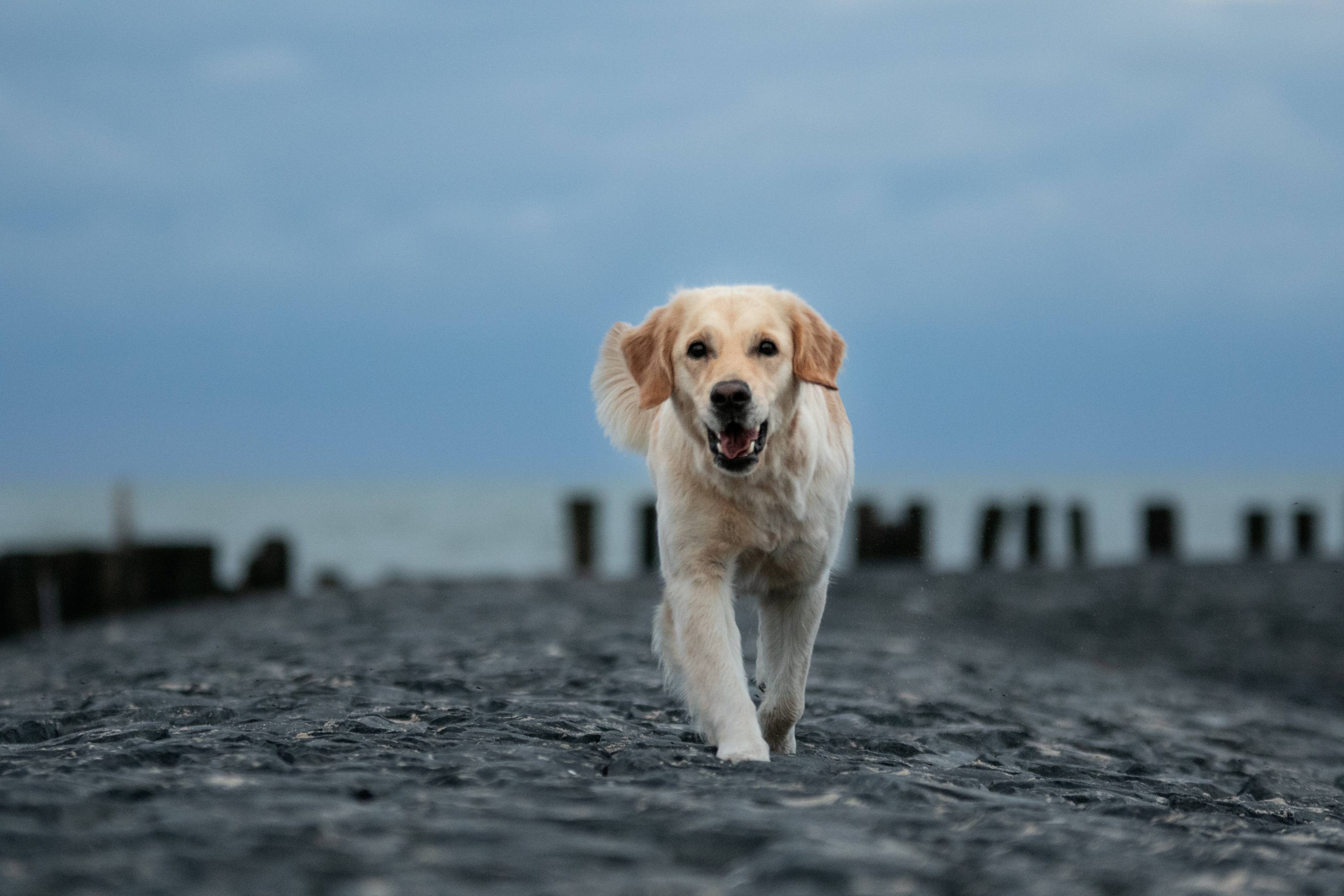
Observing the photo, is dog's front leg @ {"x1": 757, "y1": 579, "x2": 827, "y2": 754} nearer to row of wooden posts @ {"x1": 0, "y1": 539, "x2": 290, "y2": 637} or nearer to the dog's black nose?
the dog's black nose

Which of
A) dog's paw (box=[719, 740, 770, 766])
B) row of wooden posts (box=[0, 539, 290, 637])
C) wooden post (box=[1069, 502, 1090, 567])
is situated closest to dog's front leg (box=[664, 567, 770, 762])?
dog's paw (box=[719, 740, 770, 766])

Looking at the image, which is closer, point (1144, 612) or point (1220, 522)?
point (1144, 612)

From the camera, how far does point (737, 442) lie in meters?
4.55

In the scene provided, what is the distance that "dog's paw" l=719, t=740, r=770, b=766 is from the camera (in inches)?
179

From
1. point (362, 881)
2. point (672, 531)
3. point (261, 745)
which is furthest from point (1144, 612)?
point (362, 881)

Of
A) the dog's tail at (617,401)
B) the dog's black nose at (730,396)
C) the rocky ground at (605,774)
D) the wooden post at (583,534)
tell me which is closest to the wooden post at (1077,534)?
the wooden post at (583,534)

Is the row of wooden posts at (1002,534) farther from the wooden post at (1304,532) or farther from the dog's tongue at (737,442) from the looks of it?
the dog's tongue at (737,442)

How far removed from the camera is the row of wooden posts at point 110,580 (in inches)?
556

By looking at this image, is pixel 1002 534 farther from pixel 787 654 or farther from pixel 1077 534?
pixel 787 654

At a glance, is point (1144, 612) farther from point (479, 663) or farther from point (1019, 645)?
point (479, 663)

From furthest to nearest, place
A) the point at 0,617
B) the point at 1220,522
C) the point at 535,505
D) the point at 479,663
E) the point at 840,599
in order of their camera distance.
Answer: the point at 535,505 < the point at 1220,522 < the point at 840,599 < the point at 0,617 < the point at 479,663

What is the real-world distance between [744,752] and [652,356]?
159 centimetres

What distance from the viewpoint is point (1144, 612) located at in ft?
48.5

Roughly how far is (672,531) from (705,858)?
1876 millimetres
